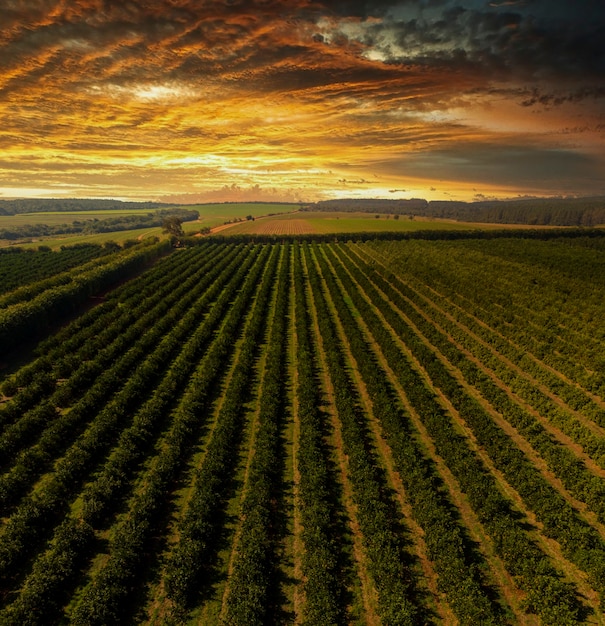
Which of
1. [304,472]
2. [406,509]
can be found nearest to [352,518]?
[406,509]

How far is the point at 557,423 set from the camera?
3033 centimetres

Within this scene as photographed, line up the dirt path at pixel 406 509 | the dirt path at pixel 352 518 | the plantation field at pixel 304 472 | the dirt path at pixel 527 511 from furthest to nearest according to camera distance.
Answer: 1. the dirt path at pixel 527 511
2. the plantation field at pixel 304 472
3. the dirt path at pixel 406 509
4. the dirt path at pixel 352 518

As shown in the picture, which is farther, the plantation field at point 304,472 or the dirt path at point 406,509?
the plantation field at point 304,472

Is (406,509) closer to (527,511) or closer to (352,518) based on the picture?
(352,518)

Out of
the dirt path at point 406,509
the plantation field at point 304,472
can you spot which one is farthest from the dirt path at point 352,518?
the dirt path at point 406,509

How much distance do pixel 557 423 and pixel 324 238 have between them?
443 feet

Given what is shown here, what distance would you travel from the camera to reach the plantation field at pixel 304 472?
53.9 feet

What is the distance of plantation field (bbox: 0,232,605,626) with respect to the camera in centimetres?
1644

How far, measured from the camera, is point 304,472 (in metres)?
23.3

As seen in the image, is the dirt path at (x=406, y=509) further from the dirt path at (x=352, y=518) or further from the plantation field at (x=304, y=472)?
the dirt path at (x=352, y=518)

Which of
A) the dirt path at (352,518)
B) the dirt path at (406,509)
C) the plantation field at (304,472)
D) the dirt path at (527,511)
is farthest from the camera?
the dirt path at (527,511)

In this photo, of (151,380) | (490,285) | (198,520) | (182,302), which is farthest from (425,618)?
(490,285)

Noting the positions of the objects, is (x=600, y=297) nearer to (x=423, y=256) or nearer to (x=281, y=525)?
(x=423, y=256)

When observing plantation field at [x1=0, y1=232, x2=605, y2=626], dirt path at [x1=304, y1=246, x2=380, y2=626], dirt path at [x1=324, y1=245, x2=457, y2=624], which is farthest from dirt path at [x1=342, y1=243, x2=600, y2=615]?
dirt path at [x1=304, y1=246, x2=380, y2=626]
